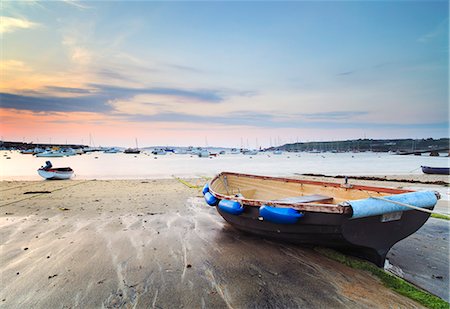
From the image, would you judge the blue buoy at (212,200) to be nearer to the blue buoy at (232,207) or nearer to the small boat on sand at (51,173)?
the blue buoy at (232,207)

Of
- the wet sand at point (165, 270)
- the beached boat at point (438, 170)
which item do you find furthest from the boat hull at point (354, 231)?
the beached boat at point (438, 170)

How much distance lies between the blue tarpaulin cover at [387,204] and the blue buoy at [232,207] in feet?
7.21

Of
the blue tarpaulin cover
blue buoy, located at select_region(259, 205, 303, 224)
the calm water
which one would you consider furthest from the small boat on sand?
the blue tarpaulin cover

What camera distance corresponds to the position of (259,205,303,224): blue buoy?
183 inches

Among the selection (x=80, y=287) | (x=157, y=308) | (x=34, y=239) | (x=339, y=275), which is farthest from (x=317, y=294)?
(x=34, y=239)

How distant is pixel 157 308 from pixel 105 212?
6.24 meters

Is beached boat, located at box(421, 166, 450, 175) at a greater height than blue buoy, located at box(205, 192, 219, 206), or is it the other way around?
blue buoy, located at box(205, 192, 219, 206)

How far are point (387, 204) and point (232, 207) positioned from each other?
114 inches

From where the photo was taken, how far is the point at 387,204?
436 centimetres

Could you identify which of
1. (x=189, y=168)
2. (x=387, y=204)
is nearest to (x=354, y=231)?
(x=387, y=204)

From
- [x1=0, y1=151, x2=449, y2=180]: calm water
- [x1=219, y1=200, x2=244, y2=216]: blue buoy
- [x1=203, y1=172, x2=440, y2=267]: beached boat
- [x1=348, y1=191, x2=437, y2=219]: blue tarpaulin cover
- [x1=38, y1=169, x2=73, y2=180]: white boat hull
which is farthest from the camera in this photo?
[x1=0, y1=151, x2=449, y2=180]: calm water

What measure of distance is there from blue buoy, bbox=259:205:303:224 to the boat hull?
162 mm

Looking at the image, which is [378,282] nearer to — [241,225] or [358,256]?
[358,256]

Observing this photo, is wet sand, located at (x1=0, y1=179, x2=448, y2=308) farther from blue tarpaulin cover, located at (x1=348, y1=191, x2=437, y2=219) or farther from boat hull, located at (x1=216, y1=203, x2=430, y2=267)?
blue tarpaulin cover, located at (x1=348, y1=191, x2=437, y2=219)
